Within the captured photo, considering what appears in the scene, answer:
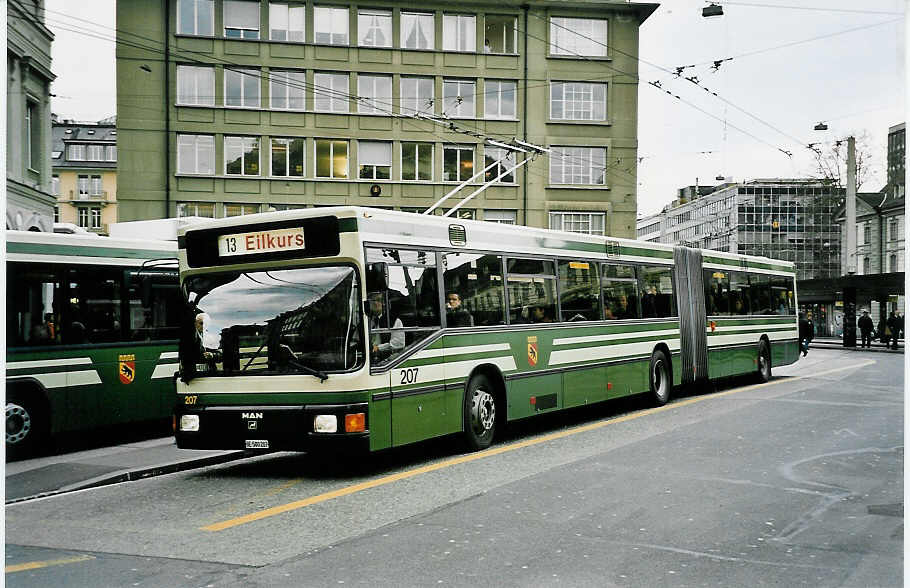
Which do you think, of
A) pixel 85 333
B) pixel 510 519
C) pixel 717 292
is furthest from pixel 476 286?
pixel 717 292

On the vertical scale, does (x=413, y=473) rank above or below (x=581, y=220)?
below

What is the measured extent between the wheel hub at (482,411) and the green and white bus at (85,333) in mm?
4219

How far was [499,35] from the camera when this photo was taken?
41.3 metres

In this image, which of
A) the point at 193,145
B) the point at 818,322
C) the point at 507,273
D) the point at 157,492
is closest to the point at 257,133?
the point at 193,145

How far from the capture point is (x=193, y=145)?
40.0 meters

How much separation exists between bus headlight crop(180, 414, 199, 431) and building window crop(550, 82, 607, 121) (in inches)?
1410

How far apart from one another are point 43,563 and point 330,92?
35.2m

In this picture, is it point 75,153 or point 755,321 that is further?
point 75,153

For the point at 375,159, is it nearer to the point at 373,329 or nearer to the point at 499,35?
the point at 499,35

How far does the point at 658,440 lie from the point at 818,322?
2221 inches

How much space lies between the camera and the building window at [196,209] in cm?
3981

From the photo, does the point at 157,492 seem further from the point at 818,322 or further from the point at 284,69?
the point at 818,322

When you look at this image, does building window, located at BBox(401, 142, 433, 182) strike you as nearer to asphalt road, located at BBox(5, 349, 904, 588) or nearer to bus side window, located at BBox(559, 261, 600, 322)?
bus side window, located at BBox(559, 261, 600, 322)

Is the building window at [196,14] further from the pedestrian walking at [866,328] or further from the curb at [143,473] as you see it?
the pedestrian walking at [866,328]
